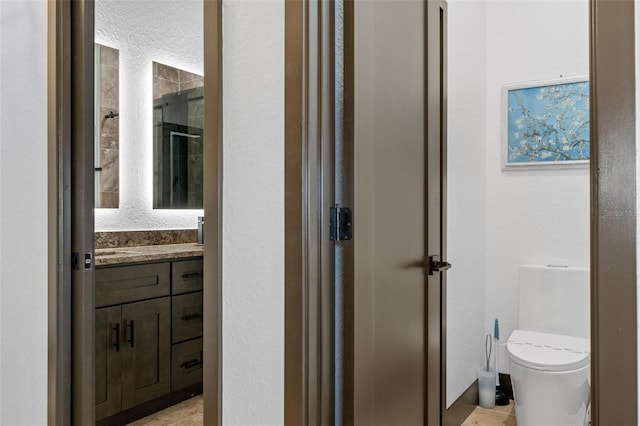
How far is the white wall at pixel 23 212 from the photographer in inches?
73.9

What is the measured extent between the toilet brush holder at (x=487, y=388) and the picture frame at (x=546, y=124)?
4.02ft

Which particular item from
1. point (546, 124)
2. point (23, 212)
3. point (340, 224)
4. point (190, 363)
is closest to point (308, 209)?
point (340, 224)

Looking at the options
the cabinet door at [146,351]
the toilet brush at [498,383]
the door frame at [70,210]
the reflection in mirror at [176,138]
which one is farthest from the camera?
the reflection in mirror at [176,138]

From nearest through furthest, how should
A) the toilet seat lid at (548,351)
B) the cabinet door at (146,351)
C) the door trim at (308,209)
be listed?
the door trim at (308,209), the toilet seat lid at (548,351), the cabinet door at (146,351)

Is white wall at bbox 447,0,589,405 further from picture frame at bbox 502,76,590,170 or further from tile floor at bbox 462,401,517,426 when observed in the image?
tile floor at bbox 462,401,517,426

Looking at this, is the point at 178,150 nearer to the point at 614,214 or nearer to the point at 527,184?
the point at 527,184

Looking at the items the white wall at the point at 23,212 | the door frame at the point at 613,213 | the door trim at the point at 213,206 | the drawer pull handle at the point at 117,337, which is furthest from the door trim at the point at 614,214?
the drawer pull handle at the point at 117,337

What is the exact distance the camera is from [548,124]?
2.91m

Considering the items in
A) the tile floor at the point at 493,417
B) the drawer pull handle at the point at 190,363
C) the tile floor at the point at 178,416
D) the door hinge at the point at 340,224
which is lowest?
the tile floor at the point at 493,417

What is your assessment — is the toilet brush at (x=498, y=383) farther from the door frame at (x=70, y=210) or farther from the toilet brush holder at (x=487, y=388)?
the door frame at (x=70, y=210)

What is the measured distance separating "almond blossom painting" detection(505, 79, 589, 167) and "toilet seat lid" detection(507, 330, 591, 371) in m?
0.98

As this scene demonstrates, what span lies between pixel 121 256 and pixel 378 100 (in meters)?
1.73

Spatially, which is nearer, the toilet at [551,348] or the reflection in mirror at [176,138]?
the toilet at [551,348]

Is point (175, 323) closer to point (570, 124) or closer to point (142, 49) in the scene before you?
point (142, 49)
